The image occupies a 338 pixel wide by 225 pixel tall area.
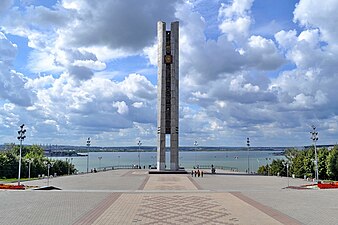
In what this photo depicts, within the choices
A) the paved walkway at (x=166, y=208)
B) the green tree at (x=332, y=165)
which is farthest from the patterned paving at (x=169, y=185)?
the green tree at (x=332, y=165)

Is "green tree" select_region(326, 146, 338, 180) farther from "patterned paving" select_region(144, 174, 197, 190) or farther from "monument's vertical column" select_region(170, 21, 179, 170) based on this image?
"patterned paving" select_region(144, 174, 197, 190)

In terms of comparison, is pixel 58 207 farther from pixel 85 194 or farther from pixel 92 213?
pixel 85 194

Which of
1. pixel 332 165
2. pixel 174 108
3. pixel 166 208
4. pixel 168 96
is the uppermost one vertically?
pixel 168 96

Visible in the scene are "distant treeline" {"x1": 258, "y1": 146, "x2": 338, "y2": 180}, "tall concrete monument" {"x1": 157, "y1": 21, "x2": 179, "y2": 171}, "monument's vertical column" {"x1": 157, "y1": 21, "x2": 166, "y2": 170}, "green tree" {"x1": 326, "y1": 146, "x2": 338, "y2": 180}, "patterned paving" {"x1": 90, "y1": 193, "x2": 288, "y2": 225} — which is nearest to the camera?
"patterned paving" {"x1": 90, "y1": 193, "x2": 288, "y2": 225}

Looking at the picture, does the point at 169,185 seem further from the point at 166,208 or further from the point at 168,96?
the point at 168,96

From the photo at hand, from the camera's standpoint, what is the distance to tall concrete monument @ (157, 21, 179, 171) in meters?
54.2

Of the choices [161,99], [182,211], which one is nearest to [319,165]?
[161,99]

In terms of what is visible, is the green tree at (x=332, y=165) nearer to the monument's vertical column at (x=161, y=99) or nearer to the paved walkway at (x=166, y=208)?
the monument's vertical column at (x=161, y=99)

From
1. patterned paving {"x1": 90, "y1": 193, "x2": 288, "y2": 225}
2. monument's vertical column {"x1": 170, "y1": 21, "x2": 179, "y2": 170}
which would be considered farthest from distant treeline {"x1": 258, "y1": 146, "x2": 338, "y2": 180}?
patterned paving {"x1": 90, "y1": 193, "x2": 288, "y2": 225}

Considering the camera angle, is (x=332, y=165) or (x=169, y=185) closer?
(x=169, y=185)

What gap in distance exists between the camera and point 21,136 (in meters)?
31.7

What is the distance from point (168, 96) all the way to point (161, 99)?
4.17ft

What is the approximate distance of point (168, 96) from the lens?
54.6 m

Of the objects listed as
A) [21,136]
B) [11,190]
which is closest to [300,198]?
[11,190]
